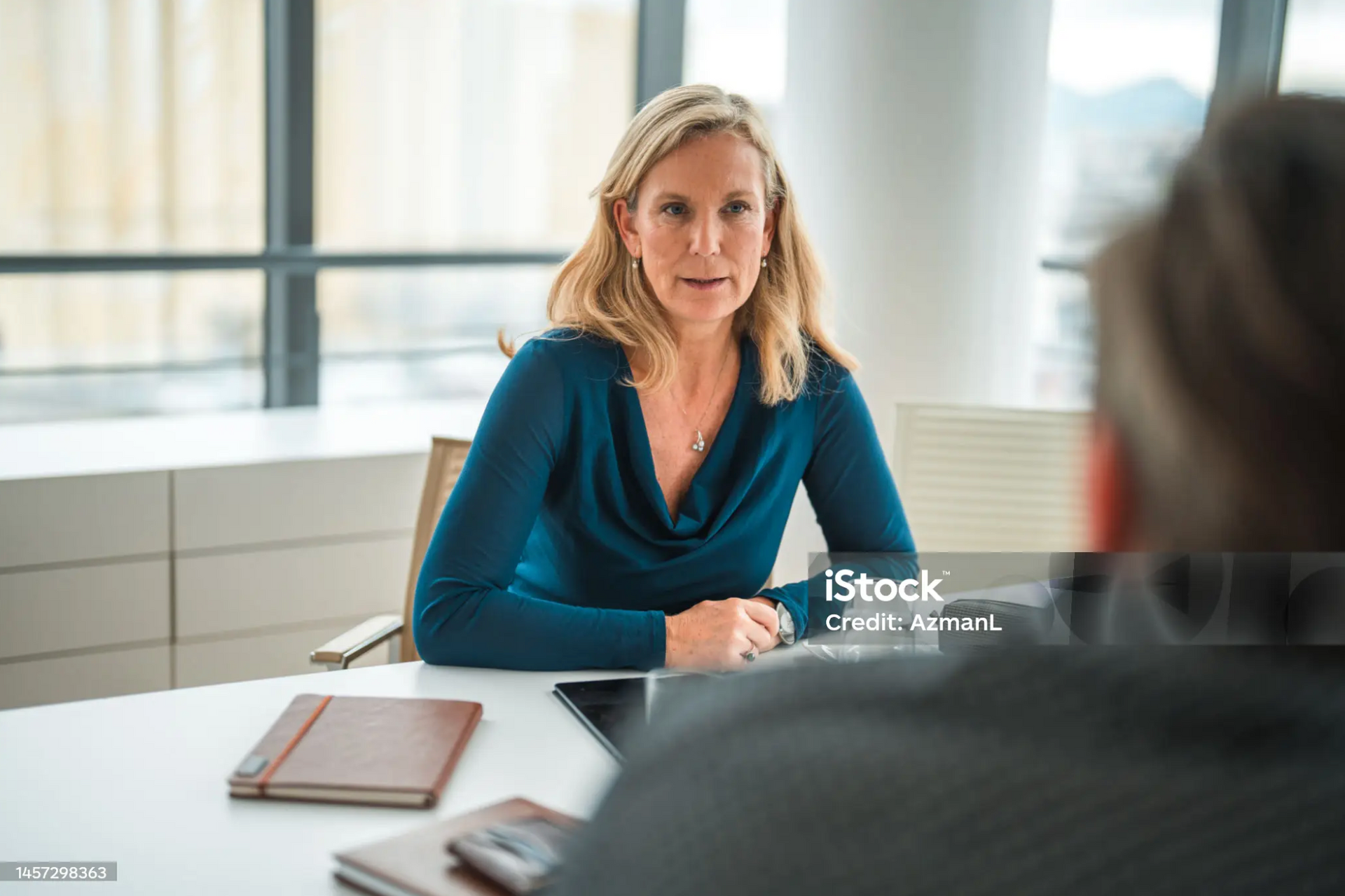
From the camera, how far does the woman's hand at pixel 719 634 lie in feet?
5.81

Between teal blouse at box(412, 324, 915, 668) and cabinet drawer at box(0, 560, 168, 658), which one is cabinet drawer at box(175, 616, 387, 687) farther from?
teal blouse at box(412, 324, 915, 668)

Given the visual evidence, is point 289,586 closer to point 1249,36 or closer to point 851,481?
point 851,481

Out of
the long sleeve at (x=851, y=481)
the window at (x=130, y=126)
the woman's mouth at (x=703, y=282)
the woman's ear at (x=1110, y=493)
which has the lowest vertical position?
the long sleeve at (x=851, y=481)

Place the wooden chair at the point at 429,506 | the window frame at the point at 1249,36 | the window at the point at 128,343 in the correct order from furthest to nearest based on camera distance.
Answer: the window frame at the point at 1249,36, the window at the point at 128,343, the wooden chair at the point at 429,506

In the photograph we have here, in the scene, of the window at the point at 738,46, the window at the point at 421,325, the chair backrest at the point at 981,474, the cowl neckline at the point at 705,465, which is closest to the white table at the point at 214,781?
the cowl neckline at the point at 705,465

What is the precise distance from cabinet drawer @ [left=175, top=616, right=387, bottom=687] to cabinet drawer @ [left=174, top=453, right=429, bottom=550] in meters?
0.26

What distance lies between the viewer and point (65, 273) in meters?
3.61

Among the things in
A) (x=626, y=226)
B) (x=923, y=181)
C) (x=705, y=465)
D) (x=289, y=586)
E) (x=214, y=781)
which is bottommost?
(x=289, y=586)

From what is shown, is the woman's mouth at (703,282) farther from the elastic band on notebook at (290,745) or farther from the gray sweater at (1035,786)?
the gray sweater at (1035,786)

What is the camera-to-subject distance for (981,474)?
111 inches

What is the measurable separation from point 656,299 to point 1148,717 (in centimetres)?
174

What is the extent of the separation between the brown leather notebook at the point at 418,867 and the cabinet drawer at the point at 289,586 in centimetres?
202

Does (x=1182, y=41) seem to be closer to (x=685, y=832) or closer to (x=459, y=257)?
(x=459, y=257)

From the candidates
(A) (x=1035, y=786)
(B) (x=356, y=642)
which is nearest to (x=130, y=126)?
(B) (x=356, y=642)
